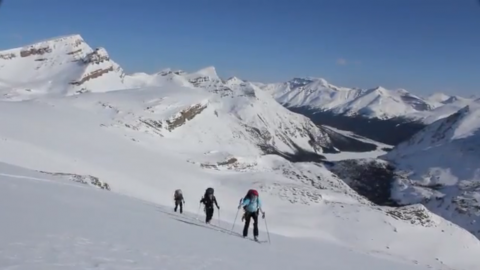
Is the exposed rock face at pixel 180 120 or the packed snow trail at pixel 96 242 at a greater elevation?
the exposed rock face at pixel 180 120

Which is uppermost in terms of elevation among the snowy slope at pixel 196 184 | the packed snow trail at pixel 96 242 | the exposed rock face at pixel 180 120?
the exposed rock face at pixel 180 120

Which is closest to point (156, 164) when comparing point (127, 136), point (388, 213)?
point (127, 136)

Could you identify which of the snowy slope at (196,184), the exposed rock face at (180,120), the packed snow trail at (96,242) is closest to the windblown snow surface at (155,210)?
the packed snow trail at (96,242)

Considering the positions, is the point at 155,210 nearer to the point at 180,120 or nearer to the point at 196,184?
the point at 196,184

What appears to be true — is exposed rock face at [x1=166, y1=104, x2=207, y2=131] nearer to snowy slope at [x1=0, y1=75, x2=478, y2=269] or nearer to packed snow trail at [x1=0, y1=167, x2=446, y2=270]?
snowy slope at [x1=0, y1=75, x2=478, y2=269]

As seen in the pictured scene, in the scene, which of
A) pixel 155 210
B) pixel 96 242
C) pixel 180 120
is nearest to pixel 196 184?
pixel 155 210

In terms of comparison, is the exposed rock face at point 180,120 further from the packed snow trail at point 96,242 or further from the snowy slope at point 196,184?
the packed snow trail at point 96,242

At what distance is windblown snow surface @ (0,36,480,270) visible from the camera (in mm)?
11883

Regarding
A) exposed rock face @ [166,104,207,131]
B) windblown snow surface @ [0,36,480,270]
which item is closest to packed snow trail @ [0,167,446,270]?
windblown snow surface @ [0,36,480,270]

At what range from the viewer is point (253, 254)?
15820 millimetres

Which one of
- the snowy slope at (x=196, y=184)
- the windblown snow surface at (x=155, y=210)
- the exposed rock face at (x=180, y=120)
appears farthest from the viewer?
the exposed rock face at (x=180, y=120)

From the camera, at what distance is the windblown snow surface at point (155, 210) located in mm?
11883

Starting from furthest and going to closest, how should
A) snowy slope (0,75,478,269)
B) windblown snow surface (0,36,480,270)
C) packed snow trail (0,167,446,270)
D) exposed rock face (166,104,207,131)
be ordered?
exposed rock face (166,104,207,131) < snowy slope (0,75,478,269) < windblown snow surface (0,36,480,270) < packed snow trail (0,167,446,270)

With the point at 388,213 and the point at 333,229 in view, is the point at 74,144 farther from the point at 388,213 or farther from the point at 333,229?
the point at 388,213
